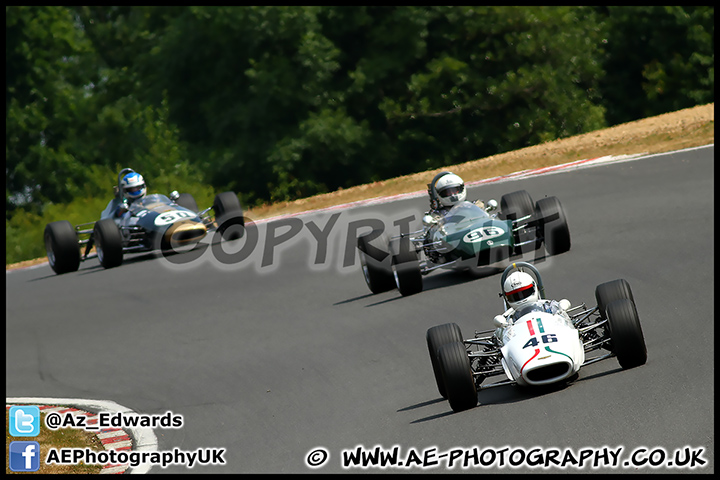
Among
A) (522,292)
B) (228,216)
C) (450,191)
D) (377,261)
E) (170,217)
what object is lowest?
(522,292)

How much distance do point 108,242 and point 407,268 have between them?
7176 mm

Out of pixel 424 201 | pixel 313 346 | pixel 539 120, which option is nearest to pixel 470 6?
pixel 539 120

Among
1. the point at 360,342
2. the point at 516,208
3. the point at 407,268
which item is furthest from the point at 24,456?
the point at 516,208

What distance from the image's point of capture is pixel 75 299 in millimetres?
17203

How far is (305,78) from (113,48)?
2119cm

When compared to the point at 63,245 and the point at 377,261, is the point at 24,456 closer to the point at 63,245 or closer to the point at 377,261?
the point at 377,261

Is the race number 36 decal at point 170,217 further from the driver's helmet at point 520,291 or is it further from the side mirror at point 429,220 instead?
the driver's helmet at point 520,291

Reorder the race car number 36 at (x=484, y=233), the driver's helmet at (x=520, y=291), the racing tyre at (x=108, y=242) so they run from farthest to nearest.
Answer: the racing tyre at (x=108, y=242), the race car number 36 at (x=484, y=233), the driver's helmet at (x=520, y=291)

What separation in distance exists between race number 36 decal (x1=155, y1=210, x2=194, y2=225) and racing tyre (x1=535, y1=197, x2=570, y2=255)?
719 cm

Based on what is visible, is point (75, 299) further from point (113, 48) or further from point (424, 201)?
point (113, 48)

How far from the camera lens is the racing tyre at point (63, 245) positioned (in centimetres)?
1916

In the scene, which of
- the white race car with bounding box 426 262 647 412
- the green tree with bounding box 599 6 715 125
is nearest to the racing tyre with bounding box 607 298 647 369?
the white race car with bounding box 426 262 647 412

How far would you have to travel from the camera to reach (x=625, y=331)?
8320 millimetres

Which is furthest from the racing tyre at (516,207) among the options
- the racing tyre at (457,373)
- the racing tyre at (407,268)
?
the racing tyre at (457,373)
